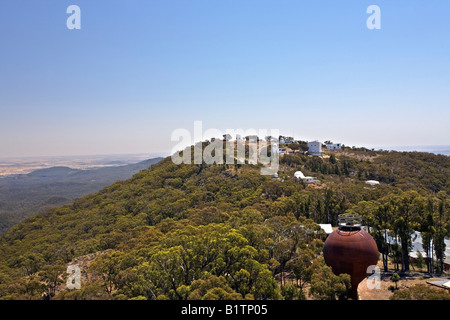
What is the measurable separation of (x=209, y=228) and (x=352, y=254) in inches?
529

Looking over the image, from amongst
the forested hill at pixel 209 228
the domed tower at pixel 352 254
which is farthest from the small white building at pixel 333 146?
the domed tower at pixel 352 254

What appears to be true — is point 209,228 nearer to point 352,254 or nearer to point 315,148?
point 352,254

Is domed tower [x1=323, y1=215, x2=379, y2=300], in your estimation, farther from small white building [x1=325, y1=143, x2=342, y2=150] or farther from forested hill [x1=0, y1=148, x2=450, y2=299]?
small white building [x1=325, y1=143, x2=342, y2=150]

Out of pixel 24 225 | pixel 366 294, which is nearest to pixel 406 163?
pixel 366 294

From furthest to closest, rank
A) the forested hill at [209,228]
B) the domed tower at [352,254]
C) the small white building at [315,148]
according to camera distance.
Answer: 1. the small white building at [315,148]
2. the domed tower at [352,254]
3. the forested hill at [209,228]

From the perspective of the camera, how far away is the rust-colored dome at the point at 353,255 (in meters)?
20.7

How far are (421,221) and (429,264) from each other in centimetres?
452

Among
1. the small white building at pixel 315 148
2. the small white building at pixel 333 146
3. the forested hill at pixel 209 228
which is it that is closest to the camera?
the forested hill at pixel 209 228

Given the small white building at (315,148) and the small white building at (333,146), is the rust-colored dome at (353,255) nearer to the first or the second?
the small white building at (315,148)

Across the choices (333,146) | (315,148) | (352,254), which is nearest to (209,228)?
(352,254)

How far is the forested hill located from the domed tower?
1.33m

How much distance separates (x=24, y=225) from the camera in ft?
235

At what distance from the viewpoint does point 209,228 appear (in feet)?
91.8
